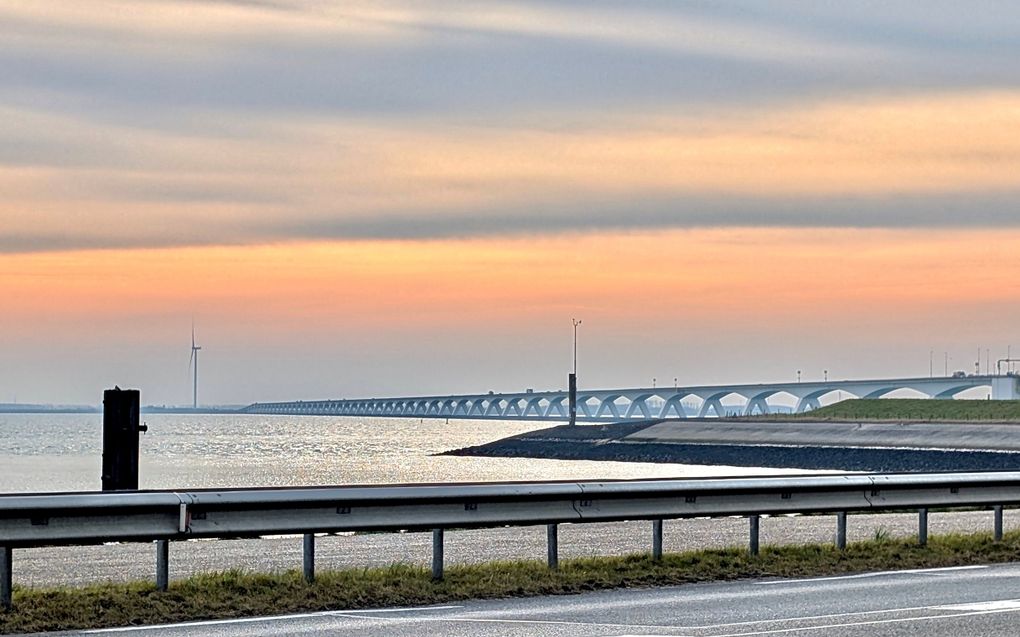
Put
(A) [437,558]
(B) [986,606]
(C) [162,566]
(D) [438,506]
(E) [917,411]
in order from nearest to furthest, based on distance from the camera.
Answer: (B) [986,606]
(C) [162,566]
(A) [437,558]
(D) [438,506]
(E) [917,411]

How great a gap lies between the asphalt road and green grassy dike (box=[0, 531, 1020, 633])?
13.9 inches

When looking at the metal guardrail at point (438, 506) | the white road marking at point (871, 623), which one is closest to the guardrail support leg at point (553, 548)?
the metal guardrail at point (438, 506)

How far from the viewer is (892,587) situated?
14.2 meters

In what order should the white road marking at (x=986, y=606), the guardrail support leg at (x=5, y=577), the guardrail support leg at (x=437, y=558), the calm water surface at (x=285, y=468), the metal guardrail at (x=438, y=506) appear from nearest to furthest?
1. the guardrail support leg at (x=5, y=577)
2. the metal guardrail at (x=438, y=506)
3. the white road marking at (x=986, y=606)
4. the guardrail support leg at (x=437, y=558)
5. the calm water surface at (x=285, y=468)

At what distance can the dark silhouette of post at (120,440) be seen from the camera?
54.0ft

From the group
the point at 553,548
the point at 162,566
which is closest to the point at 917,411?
the point at 553,548

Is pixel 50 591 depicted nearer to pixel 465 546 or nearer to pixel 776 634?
pixel 776 634

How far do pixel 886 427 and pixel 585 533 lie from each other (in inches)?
3488

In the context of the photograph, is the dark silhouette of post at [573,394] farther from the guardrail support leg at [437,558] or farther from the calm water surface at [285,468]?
the guardrail support leg at [437,558]

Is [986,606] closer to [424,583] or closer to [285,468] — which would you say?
[424,583]

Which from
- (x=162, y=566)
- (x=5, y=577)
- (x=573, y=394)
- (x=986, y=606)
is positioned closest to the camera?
(x=5, y=577)

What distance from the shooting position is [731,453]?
104500 mm

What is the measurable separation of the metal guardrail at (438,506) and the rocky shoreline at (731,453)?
168 feet

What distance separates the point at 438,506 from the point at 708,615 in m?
3.00
